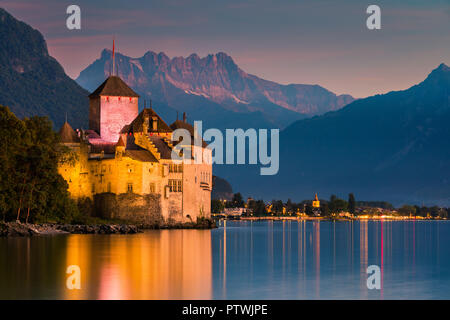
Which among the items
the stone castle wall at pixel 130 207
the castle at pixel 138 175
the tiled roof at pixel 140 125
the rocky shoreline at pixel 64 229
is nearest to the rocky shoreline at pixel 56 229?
the rocky shoreline at pixel 64 229

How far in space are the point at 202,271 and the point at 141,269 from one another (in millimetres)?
3932

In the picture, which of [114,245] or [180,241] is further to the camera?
[180,241]

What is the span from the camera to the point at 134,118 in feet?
387

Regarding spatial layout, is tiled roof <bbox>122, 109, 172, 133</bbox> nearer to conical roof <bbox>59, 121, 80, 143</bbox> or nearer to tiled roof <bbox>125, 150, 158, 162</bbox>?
tiled roof <bbox>125, 150, 158, 162</bbox>

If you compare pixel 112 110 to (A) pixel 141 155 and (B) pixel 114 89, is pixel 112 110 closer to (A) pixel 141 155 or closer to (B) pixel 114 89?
(B) pixel 114 89

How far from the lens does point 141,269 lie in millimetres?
49875

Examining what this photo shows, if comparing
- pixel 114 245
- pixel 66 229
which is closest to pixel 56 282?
pixel 114 245

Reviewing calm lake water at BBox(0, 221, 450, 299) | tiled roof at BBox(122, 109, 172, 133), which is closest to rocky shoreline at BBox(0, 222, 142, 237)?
calm lake water at BBox(0, 221, 450, 299)

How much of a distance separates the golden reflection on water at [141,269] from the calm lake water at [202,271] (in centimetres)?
5

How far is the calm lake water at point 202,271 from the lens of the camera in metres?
40.4

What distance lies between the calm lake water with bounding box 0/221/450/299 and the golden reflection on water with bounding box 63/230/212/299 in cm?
5

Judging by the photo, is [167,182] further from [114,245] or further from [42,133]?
[114,245]
